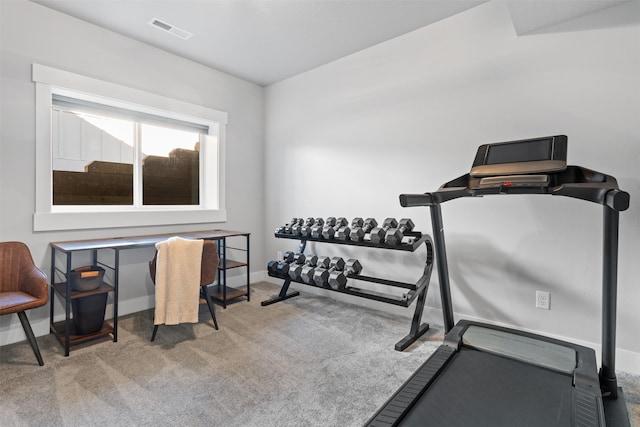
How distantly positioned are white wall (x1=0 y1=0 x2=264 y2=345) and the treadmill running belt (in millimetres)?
3008

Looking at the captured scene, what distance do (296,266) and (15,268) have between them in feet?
7.25

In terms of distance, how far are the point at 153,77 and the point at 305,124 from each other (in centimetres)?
171

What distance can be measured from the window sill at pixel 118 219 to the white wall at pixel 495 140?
1433 millimetres

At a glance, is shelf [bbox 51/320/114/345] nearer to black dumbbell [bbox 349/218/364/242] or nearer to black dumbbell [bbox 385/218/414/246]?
black dumbbell [bbox 349/218/364/242]

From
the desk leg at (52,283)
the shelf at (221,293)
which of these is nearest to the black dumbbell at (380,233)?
the shelf at (221,293)

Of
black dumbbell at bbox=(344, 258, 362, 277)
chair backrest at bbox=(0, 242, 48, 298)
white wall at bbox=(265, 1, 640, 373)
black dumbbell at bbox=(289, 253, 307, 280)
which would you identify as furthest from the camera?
black dumbbell at bbox=(289, 253, 307, 280)

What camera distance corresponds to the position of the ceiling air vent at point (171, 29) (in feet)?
9.52

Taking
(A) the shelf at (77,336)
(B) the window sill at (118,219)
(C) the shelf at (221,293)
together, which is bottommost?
(A) the shelf at (77,336)

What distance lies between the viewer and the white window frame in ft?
8.86

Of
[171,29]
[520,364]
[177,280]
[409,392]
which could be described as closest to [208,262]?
[177,280]

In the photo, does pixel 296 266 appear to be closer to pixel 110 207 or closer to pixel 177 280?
pixel 177 280

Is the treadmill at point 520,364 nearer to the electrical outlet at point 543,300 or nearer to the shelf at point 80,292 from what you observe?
the electrical outlet at point 543,300

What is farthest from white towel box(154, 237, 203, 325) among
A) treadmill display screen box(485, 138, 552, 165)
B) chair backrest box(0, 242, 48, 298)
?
treadmill display screen box(485, 138, 552, 165)

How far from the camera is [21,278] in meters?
2.44
